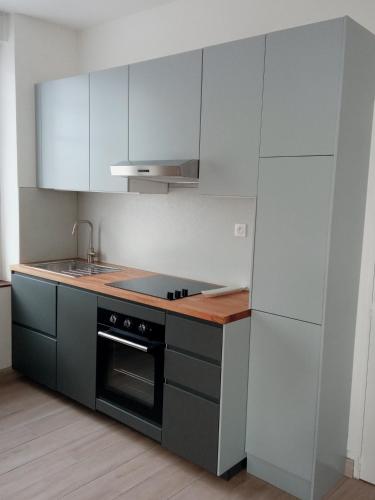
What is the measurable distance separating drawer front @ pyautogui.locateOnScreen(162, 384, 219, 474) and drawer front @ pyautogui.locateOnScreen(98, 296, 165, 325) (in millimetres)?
376

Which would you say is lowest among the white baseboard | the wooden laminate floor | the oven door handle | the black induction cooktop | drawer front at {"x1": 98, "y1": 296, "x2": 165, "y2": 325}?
the wooden laminate floor

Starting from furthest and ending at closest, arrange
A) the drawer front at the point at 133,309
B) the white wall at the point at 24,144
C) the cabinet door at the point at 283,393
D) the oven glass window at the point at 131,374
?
1. the white wall at the point at 24,144
2. the oven glass window at the point at 131,374
3. the drawer front at the point at 133,309
4. the cabinet door at the point at 283,393

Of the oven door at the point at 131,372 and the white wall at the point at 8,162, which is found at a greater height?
the white wall at the point at 8,162

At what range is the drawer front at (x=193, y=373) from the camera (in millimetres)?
2398

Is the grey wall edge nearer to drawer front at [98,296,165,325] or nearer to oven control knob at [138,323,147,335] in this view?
drawer front at [98,296,165,325]

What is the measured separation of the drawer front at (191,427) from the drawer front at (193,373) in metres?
0.05

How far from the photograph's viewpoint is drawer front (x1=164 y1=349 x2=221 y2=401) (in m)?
2.40

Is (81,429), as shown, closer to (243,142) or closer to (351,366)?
(351,366)

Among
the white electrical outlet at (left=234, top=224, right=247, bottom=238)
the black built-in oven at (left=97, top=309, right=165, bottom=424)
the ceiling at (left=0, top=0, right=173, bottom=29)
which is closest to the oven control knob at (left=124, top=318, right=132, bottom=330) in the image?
the black built-in oven at (left=97, top=309, right=165, bottom=424)

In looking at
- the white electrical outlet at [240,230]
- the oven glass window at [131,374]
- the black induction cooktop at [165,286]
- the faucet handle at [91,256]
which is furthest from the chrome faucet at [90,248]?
the white electrical outlet at [240,230]

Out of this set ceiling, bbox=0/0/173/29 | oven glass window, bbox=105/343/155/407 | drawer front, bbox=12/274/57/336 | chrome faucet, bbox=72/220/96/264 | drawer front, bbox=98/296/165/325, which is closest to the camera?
drawer front, bbox=98/296/165/325

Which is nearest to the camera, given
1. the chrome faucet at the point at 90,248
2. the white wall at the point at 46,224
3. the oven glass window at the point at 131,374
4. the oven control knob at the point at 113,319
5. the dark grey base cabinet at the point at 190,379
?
the dark grey base cabinet at the point at 190,379

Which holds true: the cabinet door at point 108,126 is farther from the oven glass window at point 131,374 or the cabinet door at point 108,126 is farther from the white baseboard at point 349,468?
the white baseboard at point 349,468

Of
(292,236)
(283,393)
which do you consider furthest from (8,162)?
(283,393)
